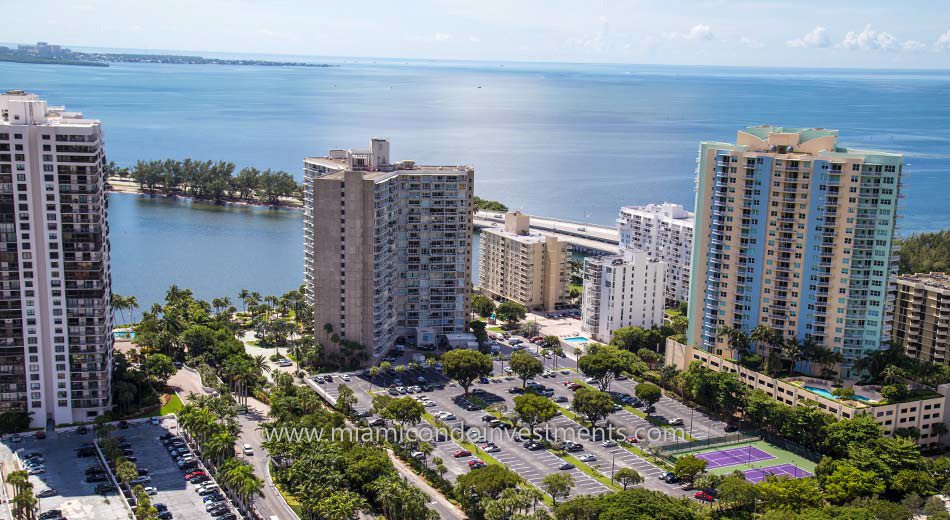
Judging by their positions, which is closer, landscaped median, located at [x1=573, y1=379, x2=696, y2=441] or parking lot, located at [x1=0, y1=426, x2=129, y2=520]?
parking lot, located at [x1=0, y1=426, x2=129, y2=520]

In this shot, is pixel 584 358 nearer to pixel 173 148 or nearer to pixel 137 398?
pixel 137 398

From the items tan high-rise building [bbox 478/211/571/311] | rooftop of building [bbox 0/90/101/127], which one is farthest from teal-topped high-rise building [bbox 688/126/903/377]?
rooftop of building [bbox 0/90/101/127]

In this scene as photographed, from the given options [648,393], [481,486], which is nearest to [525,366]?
[648,393]

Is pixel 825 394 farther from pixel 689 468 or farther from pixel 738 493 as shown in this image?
pixel 738 493

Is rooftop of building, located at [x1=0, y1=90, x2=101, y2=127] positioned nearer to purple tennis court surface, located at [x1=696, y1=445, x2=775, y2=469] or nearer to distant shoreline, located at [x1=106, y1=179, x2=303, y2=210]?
purple tennis court surface, located at [x1=696, y1=445, x2=775, y2=469]

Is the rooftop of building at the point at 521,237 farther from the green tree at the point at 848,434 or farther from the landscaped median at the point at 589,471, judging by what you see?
the green tree at the point at 848,434
